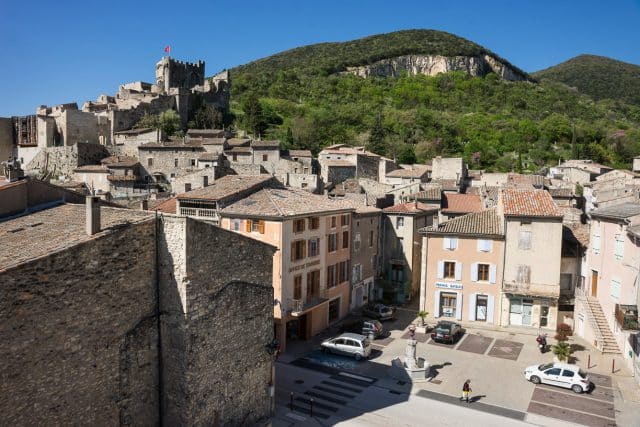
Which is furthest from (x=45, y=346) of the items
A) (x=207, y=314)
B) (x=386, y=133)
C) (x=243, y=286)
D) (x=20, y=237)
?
(x=386, y=133)

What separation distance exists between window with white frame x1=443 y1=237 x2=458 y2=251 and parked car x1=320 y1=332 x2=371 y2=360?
9.24 m

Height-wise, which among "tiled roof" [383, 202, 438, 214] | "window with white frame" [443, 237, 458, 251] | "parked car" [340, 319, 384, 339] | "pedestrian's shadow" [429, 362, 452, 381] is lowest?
"pedestrian's shadow" [429, 362, 452, 381]

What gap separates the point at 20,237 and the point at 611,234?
1105 inches

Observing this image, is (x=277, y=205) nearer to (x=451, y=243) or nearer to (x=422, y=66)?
(x=451, y=243)

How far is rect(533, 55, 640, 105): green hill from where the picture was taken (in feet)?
468

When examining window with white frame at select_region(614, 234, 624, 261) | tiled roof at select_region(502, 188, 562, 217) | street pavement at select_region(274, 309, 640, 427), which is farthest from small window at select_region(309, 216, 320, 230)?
window with white frame at select_region(614, 234, 624, 261)

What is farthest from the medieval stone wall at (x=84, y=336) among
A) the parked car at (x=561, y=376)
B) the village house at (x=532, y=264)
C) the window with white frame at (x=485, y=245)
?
the village house at (x=532, y=264)

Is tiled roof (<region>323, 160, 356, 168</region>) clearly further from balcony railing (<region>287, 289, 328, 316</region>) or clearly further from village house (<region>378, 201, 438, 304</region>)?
balcony railing (<region>287, 289, 328, 316</region>)

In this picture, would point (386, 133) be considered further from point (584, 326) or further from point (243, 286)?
point (243, 286)

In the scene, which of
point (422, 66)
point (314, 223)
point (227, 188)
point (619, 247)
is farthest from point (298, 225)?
point (422, 66)

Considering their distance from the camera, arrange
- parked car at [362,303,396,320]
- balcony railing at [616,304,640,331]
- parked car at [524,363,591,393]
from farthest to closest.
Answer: parked car at [362,303,396,320], balcony railing at [616,304,640,331], parked car at [524,363,591,393]

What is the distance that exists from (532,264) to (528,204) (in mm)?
3723

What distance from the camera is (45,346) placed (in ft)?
40.0

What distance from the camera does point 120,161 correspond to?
6025cm
